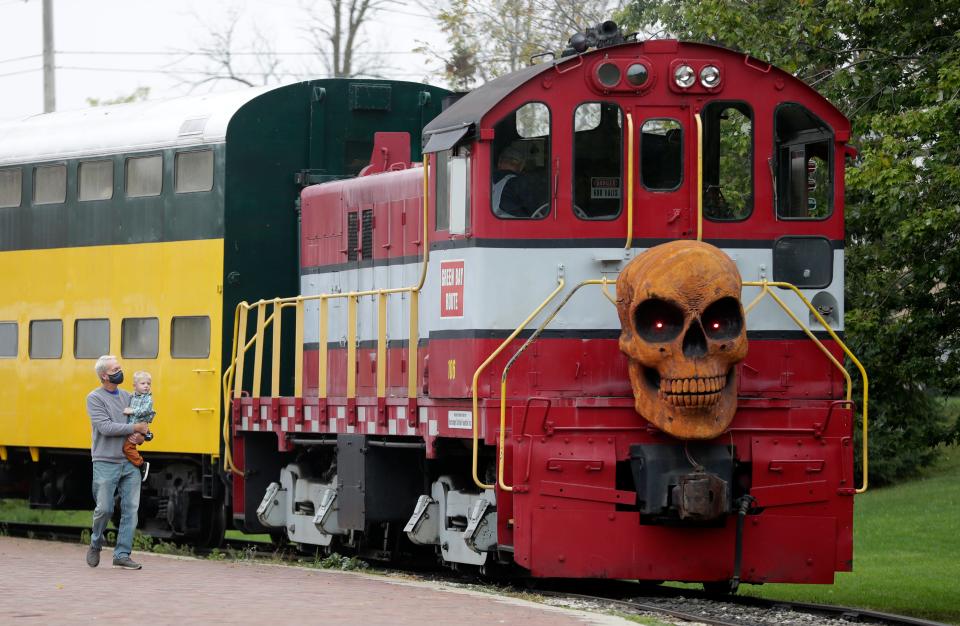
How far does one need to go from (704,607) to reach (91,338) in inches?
355

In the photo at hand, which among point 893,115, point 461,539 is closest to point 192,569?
point 461,539

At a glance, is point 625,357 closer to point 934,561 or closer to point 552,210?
point 552,210

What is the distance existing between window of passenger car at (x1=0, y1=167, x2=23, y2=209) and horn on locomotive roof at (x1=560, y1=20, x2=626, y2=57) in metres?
9.26

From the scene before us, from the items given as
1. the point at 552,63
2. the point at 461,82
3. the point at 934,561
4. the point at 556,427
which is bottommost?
the point at 934,561

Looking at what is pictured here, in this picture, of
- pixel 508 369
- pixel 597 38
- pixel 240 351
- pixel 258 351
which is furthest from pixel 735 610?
pixel 240 351

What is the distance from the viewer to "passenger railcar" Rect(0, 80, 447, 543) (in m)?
17.2

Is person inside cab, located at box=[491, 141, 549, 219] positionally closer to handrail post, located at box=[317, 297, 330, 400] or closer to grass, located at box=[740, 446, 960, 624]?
handrail post, located at box=[317, 297, 330, 400]

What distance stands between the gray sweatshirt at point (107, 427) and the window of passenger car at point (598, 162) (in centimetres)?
431

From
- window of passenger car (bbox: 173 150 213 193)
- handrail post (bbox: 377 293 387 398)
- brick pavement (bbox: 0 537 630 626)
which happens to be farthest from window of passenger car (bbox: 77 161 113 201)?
brick pavement (bbox: 0 537 630 626)

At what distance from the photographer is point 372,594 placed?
11555mm

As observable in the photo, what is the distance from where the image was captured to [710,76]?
12.9 meters

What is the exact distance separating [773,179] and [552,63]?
6.72 feet

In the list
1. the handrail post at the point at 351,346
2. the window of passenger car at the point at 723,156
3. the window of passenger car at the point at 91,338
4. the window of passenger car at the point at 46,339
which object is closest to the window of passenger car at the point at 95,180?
the window of passenger car at the point at 91,338

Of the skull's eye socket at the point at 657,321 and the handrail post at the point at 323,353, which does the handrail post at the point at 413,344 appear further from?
the skull's eye socket at the point at 657,321
